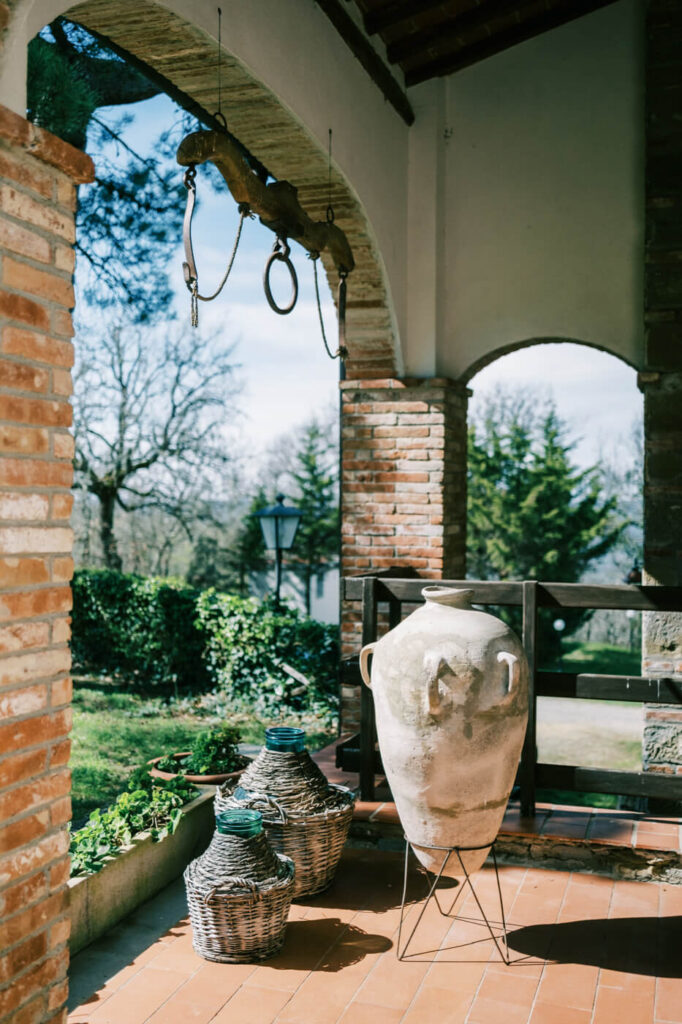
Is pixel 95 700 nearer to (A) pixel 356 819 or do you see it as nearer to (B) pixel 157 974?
(A) pixel 356 819

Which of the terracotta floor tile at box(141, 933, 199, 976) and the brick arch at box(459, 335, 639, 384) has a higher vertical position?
the brick arch at box(459, 335, 639, 384)

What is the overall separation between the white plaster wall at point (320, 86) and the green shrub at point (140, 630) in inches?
203

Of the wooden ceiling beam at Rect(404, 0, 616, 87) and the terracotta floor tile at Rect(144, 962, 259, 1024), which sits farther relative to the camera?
the wooden ceiling beam at Rect(404, 0, 616, 87)

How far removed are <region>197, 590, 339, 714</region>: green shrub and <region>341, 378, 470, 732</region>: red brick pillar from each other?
3.30 metres

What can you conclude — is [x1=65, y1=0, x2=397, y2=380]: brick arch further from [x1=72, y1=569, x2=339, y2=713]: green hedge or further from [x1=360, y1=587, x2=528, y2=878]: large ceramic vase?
[x1=72, y1=569, x2=339, y2=713]: green hedge

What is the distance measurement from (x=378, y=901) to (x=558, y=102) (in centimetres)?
447

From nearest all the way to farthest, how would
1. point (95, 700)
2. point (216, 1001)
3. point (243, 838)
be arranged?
point (216, 1001) → point (243, 838) → point (95, 700)

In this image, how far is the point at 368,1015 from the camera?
273 centimetres

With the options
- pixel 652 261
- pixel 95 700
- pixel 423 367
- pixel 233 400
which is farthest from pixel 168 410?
pixel 652 261

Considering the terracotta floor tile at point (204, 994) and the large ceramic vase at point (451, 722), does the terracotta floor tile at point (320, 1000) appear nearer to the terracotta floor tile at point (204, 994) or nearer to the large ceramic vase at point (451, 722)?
the terracotta floor tile at point (204, 994)

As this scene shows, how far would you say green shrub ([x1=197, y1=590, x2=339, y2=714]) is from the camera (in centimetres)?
884

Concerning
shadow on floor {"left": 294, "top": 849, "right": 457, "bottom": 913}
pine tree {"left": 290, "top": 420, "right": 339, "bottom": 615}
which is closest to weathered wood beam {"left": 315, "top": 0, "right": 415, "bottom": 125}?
shadow on floor {"left": 294, "top": 849, "right": 457, "bottom": 913}

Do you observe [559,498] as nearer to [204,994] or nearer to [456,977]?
[456,977]

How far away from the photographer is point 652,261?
17.0ft
